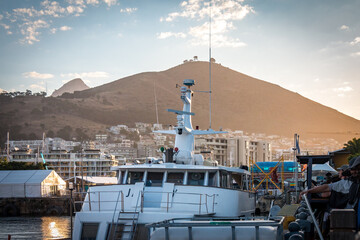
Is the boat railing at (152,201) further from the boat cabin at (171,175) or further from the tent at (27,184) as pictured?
the tent at (27,184)

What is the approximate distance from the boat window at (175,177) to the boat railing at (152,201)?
130 cm

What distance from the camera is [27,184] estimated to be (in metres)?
73.1

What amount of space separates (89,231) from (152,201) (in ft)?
7.52

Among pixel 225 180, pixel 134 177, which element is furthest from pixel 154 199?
pixel 225 180

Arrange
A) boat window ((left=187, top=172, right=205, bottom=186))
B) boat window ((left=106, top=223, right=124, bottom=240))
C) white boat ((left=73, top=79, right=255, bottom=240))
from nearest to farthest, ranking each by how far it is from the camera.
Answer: boat window ((left=106, top=223, right=124, bottom=240)), white boat ((left=73, top=79, right=255, bottom=240)), boat window ((left=187, top=172, right=205, bottom=186))

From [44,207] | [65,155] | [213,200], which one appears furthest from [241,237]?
[65,155]

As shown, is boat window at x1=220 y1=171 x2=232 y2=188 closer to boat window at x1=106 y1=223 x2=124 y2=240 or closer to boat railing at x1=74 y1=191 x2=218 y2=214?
boat railing at x1=74 y1=191 x2=218 y2=214

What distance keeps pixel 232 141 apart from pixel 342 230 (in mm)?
188175

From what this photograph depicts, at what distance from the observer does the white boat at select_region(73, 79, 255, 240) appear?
1620 cm

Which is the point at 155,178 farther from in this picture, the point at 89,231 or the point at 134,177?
the point at 89,231

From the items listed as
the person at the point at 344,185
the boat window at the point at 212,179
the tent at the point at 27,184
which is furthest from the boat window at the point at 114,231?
the tent at the point at 27,184

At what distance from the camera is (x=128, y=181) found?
64.7ft

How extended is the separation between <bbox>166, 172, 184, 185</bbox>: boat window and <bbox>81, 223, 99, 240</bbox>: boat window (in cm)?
364

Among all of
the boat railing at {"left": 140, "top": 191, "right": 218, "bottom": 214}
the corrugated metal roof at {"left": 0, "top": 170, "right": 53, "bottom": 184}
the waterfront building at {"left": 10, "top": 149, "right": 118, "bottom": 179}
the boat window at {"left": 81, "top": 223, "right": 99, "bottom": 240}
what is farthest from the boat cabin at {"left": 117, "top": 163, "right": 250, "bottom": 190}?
the waterfront building at {"left": 10, "top": 149, "right": 118, "bottom": 179}
